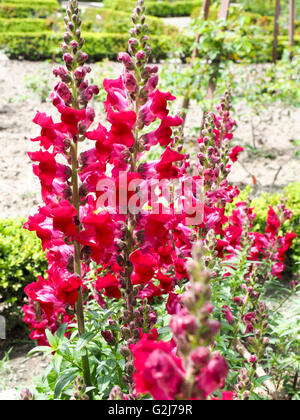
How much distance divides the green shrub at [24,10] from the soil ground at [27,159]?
615 cm

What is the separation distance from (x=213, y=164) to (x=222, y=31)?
13.8 ft

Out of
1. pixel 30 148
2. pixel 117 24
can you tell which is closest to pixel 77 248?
pixel 30 148

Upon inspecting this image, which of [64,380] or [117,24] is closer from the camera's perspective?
[64,380]

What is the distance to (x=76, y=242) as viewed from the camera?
5.88 feet

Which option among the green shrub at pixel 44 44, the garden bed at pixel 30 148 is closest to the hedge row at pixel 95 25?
the green shrub at pixel 44 44

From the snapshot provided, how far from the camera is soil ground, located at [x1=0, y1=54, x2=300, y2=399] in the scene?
145 inches

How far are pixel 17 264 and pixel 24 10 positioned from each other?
1606 cm

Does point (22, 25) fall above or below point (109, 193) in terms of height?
above

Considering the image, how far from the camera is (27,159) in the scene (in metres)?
7.08

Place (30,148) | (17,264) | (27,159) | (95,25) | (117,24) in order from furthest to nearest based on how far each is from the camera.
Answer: (95,25) → (117,24) → (30,148) → (27,159) → (17,264)

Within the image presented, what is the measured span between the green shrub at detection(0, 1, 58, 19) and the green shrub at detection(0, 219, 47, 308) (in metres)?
15.1

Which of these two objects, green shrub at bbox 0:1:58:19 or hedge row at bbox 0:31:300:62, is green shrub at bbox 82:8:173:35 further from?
green shrub at bbox 0:1:58:19

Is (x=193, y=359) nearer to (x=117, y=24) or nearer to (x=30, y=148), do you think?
(x=30, y=148)

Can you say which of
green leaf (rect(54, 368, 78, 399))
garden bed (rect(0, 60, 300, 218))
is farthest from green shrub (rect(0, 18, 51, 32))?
green leaf (rect(54, 368, 78, 399))
